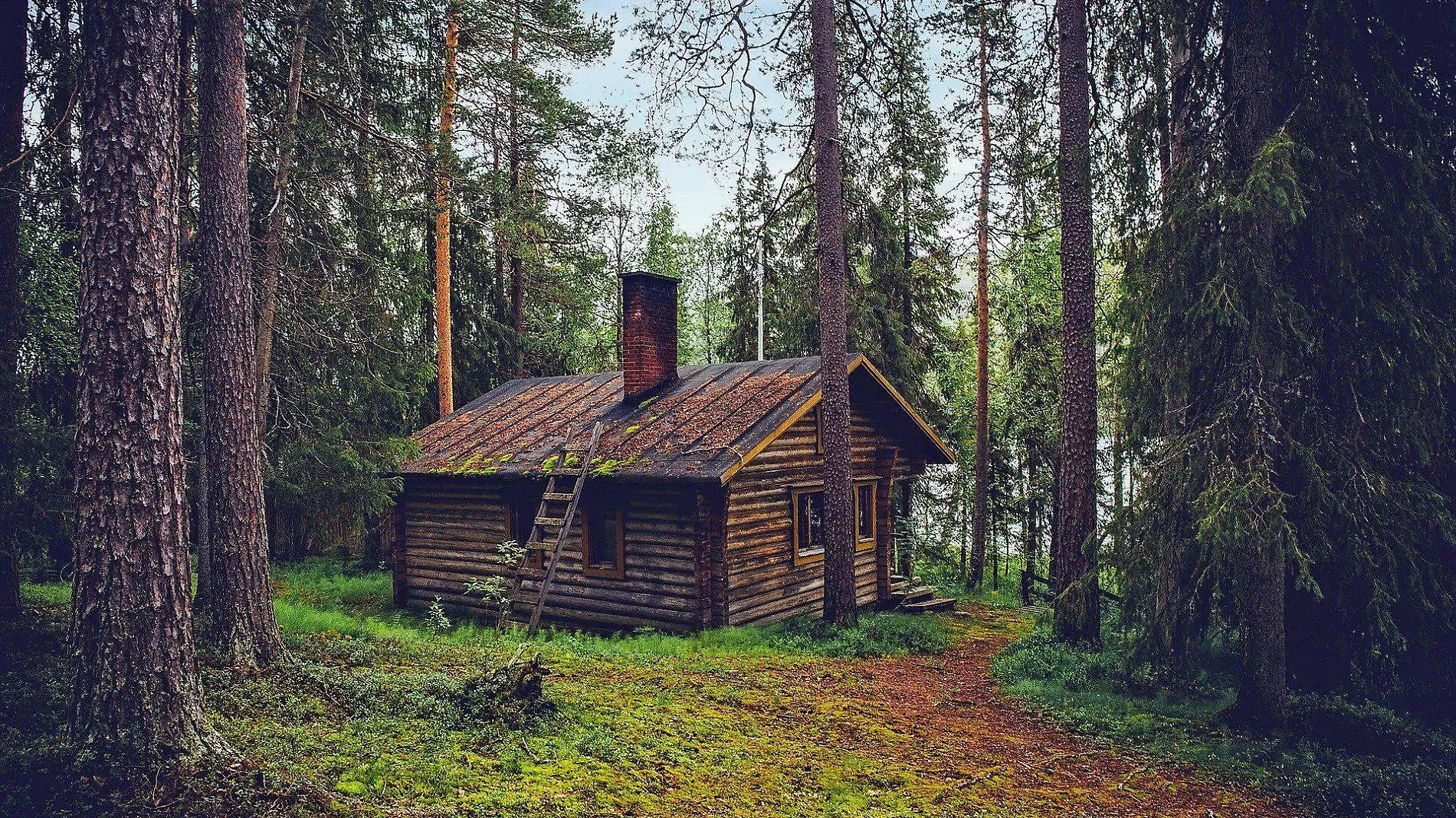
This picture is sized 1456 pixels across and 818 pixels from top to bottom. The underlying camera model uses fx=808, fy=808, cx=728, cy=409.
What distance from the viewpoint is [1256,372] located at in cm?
808

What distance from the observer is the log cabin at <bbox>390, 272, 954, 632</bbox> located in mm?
14016

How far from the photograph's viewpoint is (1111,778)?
748 cm

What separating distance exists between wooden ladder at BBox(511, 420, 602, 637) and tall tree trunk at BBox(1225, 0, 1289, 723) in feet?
28.8

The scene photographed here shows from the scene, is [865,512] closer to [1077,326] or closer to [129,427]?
[1077,326]

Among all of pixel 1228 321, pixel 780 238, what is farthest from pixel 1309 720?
pixel 780 238

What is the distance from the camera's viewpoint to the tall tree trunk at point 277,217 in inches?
474

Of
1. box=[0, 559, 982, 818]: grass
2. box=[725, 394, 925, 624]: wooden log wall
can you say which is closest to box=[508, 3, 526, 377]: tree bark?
box=[725, 394, 925, 624]: wooden log wall

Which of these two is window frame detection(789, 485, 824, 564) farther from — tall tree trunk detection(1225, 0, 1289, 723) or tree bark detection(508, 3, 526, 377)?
tall tree trunk detection(1225, 0, 1289, 723)

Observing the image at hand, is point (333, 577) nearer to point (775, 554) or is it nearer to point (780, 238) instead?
point (775, 554)

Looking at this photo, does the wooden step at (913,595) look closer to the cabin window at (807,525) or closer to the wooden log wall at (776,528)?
the wooden log wall at (776,528)

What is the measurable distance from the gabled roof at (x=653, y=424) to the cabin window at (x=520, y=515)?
0.81 m

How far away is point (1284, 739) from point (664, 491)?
9329mm

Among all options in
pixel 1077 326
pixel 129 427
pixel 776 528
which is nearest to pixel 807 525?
pixel 776 528

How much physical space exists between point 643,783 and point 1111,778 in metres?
4.34
